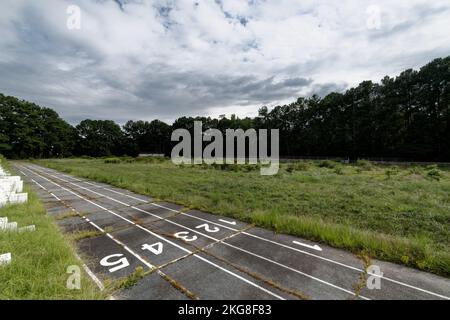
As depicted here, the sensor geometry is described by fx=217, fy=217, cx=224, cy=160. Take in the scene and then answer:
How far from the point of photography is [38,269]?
3.83m

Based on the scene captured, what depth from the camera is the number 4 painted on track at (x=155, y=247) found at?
5184mm

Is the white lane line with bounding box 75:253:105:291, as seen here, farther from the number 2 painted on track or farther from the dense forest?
the dense forest

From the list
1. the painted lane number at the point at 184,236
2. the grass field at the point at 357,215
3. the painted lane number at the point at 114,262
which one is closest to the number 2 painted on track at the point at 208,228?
the painted lane number at the point at 184,236

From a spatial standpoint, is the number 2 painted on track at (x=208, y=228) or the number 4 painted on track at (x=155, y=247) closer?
the number 4 painted on track at (x=155, y=247)

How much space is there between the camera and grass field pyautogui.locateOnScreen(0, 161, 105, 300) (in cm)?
332

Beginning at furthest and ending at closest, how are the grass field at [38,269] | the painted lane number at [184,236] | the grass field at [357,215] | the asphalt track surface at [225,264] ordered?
the painted lane number at [184,236] → the grass field at [357,215] → the asphalt track surface at [225,264] → the grass field at [38,269]

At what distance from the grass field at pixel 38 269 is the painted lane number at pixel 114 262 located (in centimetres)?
45

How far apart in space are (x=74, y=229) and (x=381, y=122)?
48.7m

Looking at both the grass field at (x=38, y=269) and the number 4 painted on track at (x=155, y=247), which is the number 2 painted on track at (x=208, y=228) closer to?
the number 4 painted on track at (x=155, y=247)

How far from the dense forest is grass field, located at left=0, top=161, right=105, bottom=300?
45133mm

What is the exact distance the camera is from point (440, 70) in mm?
34719

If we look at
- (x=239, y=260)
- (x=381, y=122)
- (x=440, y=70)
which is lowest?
(x=239, y=260)

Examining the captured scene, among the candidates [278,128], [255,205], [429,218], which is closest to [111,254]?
[255,205]
